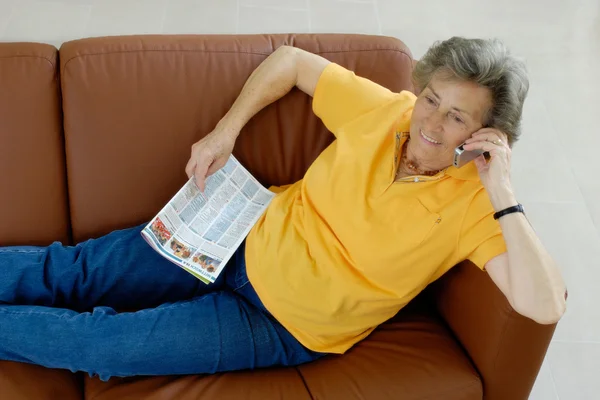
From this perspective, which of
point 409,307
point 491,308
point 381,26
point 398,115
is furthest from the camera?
point 381,26

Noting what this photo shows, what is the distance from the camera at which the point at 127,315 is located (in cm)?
153

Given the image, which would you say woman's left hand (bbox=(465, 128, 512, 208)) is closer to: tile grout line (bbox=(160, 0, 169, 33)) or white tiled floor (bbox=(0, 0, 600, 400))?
white tiled floor (bbox=(0, 0, 600, 400))

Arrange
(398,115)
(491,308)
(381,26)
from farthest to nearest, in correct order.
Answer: (381,26) → (398,115) → (491,308)

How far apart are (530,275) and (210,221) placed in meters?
0.78

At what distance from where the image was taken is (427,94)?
1.47m

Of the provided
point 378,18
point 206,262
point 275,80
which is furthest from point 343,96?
point 378,18

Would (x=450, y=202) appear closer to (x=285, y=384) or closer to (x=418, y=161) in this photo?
(x=418, y=161)

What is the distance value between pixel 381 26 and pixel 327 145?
5.26ft

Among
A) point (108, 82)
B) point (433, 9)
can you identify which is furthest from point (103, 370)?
point (433, 9)

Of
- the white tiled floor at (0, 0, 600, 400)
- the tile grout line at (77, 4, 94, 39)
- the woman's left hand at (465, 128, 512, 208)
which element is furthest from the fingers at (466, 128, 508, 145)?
the tile grout line at (77, 4, 94, 39)

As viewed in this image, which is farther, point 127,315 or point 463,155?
point 127,315

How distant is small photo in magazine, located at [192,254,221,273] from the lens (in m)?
1.59

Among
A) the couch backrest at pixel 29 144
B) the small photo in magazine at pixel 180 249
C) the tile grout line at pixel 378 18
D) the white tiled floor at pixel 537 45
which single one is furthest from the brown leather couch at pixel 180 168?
the tile grout line at pixel 378 18

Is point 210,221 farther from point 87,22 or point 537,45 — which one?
point 537,45
